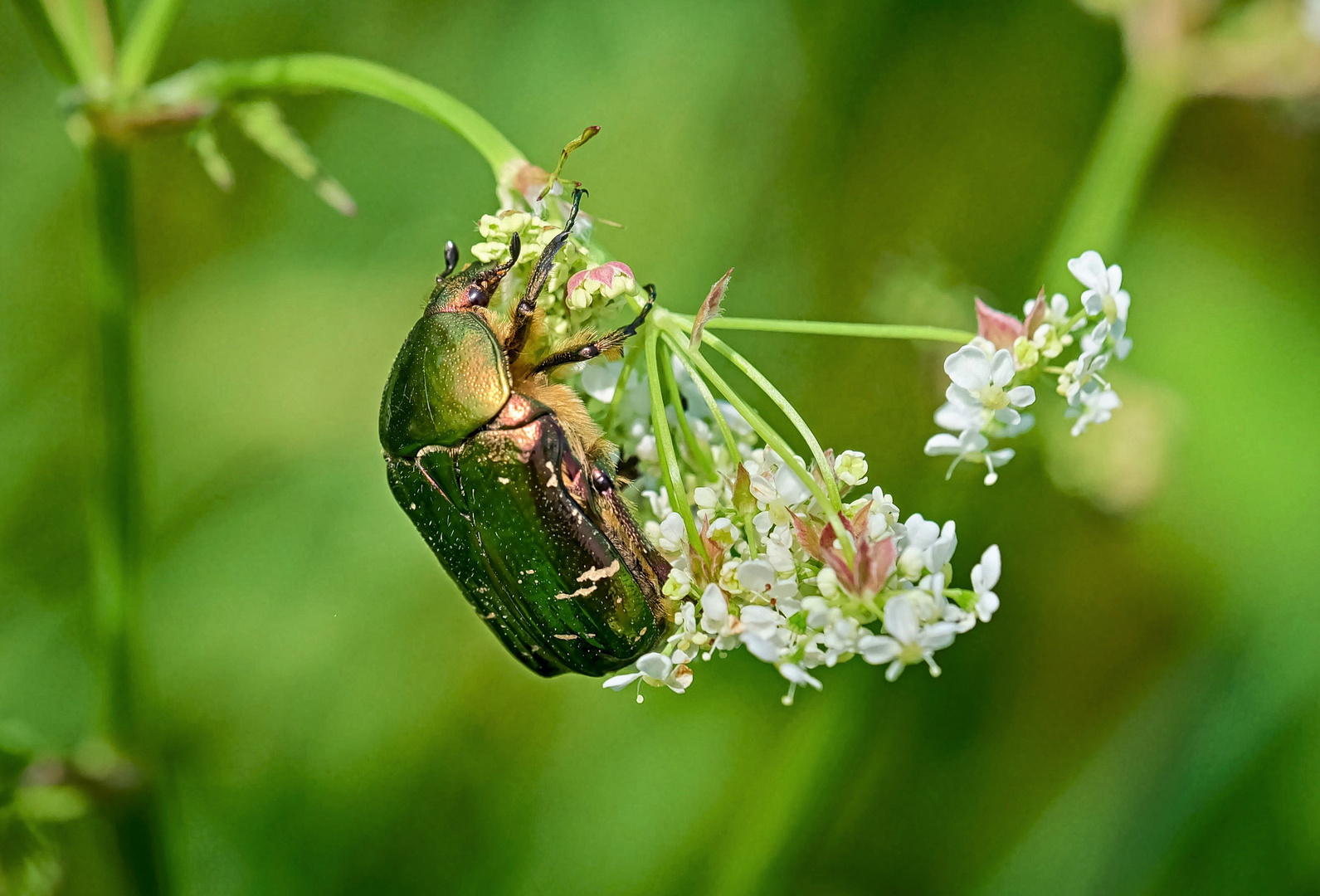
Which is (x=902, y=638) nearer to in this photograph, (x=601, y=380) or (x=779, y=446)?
(x=779, y=446)

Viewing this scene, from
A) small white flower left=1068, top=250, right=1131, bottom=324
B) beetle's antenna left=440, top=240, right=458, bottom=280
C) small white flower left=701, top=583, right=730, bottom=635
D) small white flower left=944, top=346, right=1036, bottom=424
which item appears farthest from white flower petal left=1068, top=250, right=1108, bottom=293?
beetle's antenna left=440, top=240, right=458, bottom=280

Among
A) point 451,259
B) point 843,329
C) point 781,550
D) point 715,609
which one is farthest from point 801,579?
point 451,259

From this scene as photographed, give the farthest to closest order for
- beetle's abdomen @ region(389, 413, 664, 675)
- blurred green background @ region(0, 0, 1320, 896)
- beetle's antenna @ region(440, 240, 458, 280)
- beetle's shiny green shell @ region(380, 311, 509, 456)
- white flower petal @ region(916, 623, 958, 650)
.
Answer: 1. blurred green background @ region(0, 0, 1320, 896)
2. beetle's antenna @ region(440, 240, 458, 280)
3. beetle's shiny green shell @ region(380, 311, 509, 456)
4. beetle's abdomen @ region(389, 413, 664, 675)
5. white flower petal @ region(916, 623, 958, 650)

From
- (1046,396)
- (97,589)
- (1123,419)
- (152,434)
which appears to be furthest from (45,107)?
(1123,419)

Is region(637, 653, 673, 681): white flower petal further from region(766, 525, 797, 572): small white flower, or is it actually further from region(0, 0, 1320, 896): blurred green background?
region(0, 0, 1320, 896): blurred green background

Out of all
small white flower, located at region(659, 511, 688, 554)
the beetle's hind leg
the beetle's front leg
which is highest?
the beetle's front leg
